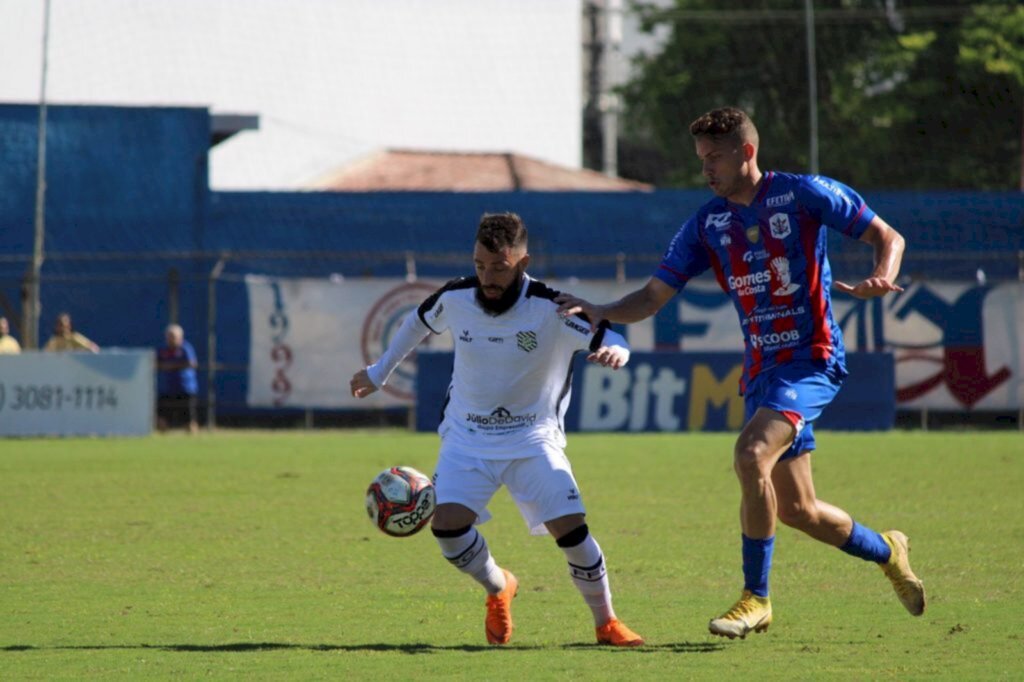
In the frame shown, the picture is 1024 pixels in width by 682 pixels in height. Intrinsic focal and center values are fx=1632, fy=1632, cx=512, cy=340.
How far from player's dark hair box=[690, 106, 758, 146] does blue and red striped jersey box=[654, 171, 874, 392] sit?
0.23m

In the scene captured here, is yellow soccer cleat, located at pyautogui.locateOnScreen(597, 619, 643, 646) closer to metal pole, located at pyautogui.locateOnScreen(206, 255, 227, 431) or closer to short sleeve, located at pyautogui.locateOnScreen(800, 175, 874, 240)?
short sleeve, located at pyautogui.locateOnScreen(800, 175, 874, 240)

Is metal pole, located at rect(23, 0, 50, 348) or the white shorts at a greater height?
metal pole, located at rect(23, 0, 50, 348)

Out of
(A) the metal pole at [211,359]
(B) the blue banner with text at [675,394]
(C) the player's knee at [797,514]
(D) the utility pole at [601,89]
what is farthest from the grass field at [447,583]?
(D) the utility pole at [601,89]

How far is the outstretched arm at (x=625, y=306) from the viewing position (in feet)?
23.3

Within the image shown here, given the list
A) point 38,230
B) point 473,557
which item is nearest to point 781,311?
point 473,557

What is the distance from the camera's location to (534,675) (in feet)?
20.3

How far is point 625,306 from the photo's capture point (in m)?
7.33

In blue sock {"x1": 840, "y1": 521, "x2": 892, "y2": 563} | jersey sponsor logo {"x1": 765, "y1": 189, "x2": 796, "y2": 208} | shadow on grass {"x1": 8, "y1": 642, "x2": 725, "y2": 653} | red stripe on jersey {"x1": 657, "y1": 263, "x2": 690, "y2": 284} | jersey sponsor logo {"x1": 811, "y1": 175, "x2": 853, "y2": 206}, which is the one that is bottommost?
shadow on grass {"x1": 8, "y1": 642, "x2": 725, "y2": 653}

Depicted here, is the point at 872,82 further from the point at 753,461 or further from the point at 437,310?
the point at 753,461

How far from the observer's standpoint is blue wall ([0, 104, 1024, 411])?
27.0m

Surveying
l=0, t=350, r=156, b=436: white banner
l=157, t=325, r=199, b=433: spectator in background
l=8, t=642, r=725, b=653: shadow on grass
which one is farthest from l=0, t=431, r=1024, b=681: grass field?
l=157, t=325, r=199, b=433: spectator in background

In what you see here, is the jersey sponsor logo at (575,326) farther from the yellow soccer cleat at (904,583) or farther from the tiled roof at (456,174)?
the tiled roof at (456,174)

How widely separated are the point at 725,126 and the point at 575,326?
1.08 metres

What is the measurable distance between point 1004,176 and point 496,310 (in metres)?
33.3
